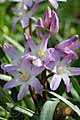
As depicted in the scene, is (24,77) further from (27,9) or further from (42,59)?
(27,9)

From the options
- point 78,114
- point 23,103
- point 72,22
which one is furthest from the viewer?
point 72,22

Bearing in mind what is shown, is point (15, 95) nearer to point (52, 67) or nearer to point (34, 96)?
point (34, 96)

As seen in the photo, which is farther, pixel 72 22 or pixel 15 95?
pixel 72 22

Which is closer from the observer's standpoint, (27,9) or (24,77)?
(24,77)

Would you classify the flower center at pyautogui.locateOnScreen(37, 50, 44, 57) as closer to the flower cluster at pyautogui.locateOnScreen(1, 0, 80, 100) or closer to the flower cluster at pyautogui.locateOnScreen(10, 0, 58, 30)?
the flower cluster at pyautogui.locateOnScreen(1, 0, 80, 100)

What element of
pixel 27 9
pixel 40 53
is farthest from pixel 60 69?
pixel 27 9

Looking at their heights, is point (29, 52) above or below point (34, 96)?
above

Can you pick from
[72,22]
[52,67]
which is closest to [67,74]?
[52,67]
